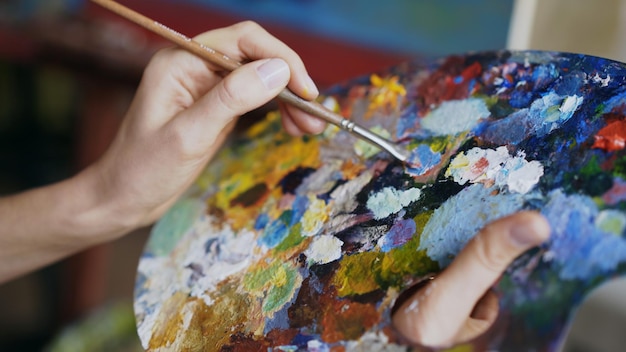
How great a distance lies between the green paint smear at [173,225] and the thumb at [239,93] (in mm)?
141

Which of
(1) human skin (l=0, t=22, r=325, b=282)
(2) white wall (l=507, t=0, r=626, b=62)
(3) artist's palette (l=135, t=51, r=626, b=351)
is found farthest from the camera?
(2) white wall (l=507, t=0, r=626, b=62)

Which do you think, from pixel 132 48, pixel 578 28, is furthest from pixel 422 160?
pixel 132 48

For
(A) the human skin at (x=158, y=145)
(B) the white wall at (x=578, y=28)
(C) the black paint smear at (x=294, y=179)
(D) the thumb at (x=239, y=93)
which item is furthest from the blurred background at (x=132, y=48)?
(D) the thumb at (x=239, y=93)

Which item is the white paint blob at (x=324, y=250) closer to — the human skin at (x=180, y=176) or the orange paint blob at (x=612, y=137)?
the human skin at (x=180, y=176)

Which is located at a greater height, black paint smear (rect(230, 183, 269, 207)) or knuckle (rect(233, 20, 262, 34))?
knuckle (rect(233, 20, 262, 34))

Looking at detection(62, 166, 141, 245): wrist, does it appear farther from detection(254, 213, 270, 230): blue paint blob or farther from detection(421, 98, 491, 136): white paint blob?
detection(421, 98, 491, 136): white paint blob

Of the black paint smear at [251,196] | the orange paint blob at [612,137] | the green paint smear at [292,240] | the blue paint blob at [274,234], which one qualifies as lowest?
the black paint smear at [251,196]

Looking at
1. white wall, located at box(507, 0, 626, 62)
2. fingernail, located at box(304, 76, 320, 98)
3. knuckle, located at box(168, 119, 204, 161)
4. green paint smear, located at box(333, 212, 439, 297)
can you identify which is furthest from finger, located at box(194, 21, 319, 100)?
white wall, located at box(507, 0, 626, 62)

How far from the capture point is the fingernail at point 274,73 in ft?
2.23

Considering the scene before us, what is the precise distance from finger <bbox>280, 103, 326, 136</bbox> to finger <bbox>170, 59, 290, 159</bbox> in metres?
0.10

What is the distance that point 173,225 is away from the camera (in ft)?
2.66

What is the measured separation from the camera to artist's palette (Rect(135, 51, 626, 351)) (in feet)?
1.58

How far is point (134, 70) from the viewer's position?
175cm

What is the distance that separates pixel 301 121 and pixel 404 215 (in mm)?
225
